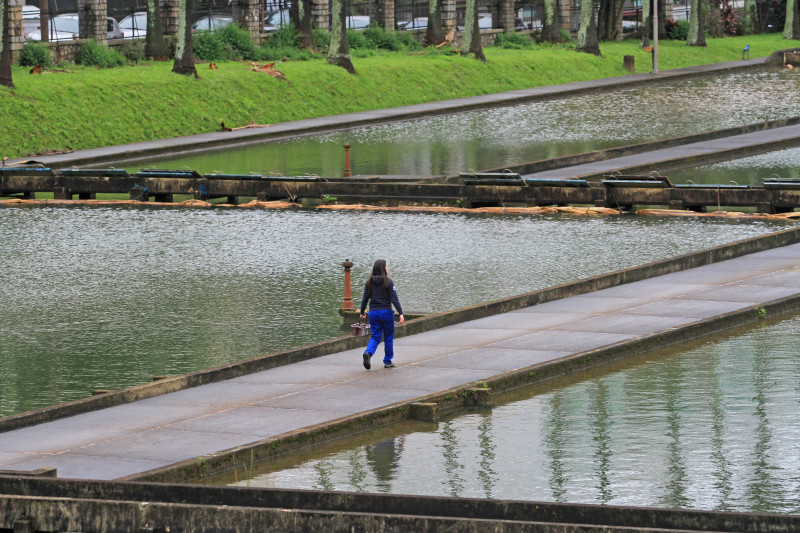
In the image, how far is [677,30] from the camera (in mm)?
79125

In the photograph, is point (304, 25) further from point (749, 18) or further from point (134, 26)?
point (749, 18)

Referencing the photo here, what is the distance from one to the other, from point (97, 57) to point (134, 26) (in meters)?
6.99

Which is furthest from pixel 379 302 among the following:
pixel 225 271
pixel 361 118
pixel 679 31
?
pixel 679 31

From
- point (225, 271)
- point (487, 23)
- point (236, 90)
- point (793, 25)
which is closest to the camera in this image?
point (225, 271)

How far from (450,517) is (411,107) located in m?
45.7

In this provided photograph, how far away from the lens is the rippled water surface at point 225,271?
1998 cm

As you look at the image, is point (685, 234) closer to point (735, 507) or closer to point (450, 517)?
point (735, 507)

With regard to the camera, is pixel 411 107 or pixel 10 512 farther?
pixel 411 107

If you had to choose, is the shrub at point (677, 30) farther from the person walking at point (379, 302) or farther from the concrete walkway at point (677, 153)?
the person walking at point (379, 302)

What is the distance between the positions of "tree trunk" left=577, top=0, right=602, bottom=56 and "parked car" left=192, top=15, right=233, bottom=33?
1646 cm

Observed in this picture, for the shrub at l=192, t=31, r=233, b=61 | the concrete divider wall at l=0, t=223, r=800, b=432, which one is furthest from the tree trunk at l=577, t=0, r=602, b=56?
the concrete divider wall at l=0, t=223, r=800, b=432

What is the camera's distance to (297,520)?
11297 millimetres

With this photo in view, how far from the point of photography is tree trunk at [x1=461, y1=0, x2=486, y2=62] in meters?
64.2

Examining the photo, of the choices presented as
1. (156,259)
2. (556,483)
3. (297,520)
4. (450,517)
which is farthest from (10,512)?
(156,259)
